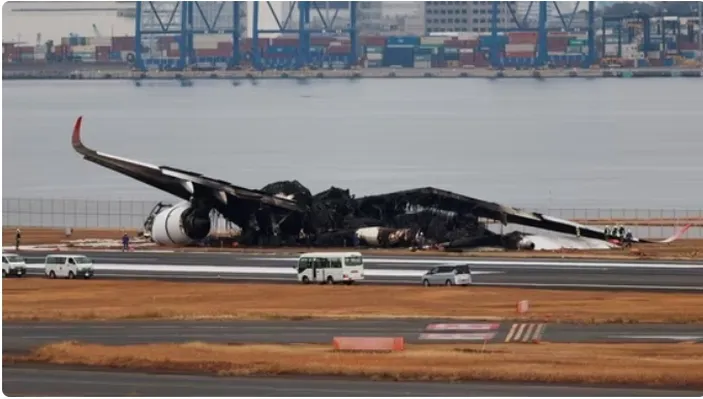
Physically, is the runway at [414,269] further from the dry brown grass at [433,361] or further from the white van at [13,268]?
the dry brown grass at [433,361]

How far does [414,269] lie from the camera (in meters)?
82.1

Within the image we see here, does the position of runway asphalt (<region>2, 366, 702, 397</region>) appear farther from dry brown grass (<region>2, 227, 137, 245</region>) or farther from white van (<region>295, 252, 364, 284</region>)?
dry brown grass (<region>2, 227, 137, 245</region>)

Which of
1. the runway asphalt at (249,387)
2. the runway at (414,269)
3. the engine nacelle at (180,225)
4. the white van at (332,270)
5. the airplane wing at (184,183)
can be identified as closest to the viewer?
the runway asphalt at (249,387)

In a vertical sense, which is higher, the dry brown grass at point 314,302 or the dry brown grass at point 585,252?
the dry brown grass at point 314,302

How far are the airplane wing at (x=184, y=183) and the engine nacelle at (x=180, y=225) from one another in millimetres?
1283

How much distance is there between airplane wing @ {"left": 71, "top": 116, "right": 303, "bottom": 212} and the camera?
97312 millimetres

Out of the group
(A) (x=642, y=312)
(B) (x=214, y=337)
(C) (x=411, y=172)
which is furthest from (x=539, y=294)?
(C) (x=411, y=172)

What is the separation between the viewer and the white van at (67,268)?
7788 cm

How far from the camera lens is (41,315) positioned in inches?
2406

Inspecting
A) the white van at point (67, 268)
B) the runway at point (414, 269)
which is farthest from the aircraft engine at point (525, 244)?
the white van at point (67, 268)

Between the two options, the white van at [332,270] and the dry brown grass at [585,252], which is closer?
the white van at [332,270]

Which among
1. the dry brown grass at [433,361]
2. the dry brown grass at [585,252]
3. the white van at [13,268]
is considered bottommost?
the dry brown grass at [585,252]

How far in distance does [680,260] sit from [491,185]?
93648mm

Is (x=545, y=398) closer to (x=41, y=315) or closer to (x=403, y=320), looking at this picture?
(x=403, y=320)
